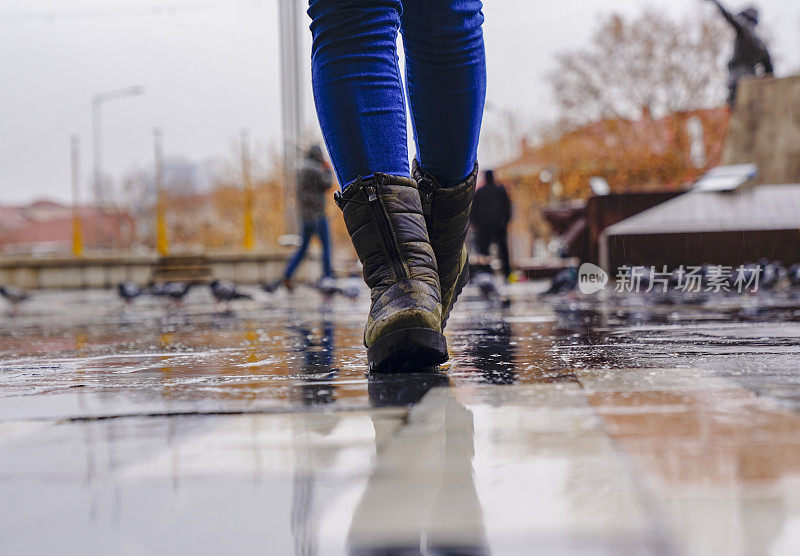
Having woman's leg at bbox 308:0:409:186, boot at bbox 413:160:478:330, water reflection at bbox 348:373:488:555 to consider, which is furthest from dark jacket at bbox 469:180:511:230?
water reflection at bbox 348:373:488:555

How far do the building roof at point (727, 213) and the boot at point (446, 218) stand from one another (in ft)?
24.5

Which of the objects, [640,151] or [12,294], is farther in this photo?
[640,151]

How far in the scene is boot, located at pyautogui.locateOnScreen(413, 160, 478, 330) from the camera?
2.30m

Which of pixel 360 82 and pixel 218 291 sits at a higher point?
pixel 360 82

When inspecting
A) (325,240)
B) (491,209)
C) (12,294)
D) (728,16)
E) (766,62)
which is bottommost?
(12,294)

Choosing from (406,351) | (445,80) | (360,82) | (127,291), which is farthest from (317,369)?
(127,291)

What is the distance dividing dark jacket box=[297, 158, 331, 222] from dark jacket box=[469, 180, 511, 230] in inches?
104

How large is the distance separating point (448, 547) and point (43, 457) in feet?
2.03

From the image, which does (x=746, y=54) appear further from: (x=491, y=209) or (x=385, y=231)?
(x=385, y=231)

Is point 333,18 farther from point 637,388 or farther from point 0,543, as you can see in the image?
point 0,543

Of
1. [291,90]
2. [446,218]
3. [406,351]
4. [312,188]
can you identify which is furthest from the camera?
[291,90]

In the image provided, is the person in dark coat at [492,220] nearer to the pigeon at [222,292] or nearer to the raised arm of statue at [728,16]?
the raised arm of statue at [728,16]

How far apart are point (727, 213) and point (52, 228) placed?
109605mm

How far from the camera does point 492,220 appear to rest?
13.8m
